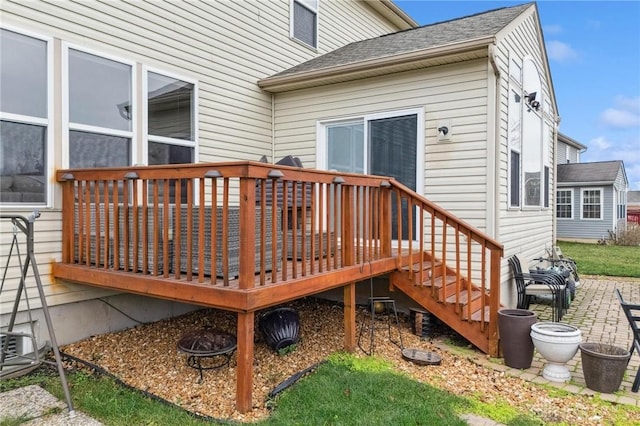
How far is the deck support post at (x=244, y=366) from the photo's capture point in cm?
317

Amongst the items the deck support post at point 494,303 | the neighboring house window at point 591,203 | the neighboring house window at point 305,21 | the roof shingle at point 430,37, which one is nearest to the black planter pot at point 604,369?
the deck support post at point 494,303

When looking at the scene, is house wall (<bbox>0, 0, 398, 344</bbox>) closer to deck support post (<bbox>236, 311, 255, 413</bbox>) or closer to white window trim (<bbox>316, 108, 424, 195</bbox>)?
white window trim (<bbox>316, 108, 424, 195</bbox>)

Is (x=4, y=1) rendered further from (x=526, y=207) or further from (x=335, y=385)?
(x=526, y=207)

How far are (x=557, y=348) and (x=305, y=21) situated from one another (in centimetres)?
688

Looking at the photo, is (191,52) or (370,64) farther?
(370,64)

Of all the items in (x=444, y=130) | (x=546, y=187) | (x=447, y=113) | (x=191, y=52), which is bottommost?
(x=546, y=187)

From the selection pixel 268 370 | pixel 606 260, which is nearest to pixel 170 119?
pixel 268 370

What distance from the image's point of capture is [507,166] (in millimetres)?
5906

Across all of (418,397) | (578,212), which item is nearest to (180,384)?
(418,397)

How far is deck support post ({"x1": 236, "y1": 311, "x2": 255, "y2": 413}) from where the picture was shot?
3.17 meters

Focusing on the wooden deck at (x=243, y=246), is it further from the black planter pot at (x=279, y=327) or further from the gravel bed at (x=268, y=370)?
the black planter pot at (x=279, y=327)

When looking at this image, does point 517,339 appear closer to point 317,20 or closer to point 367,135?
point 367,135

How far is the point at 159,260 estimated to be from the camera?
12.4 feet

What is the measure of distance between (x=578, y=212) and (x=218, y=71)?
734 inches
